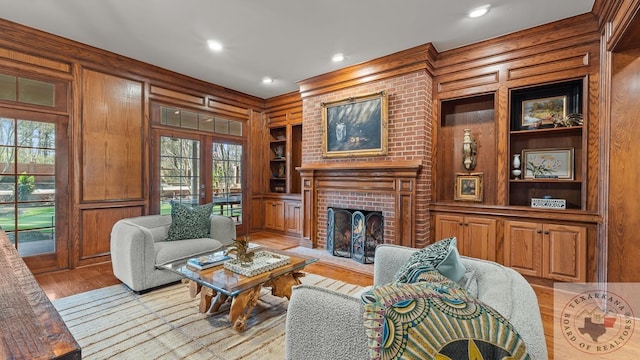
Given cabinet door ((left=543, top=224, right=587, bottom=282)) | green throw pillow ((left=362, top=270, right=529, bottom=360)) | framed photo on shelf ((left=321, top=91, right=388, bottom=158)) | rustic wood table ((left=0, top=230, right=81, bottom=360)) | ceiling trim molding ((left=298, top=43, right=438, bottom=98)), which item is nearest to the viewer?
rustic wood table ((left=0, top=230, right=81, bottom=360))

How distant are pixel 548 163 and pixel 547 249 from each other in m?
0.96

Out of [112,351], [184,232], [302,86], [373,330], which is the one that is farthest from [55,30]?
[373,330]

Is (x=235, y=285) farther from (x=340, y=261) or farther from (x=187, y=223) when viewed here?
(x=340, y=261)

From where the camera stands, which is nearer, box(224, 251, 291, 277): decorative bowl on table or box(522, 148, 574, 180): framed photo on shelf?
box(224, 251, 291, 277): decorative bowl on table

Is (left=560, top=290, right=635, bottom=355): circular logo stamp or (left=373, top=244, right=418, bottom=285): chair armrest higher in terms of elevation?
(left=373, top=244, right=418, bottom=285): chair armrest

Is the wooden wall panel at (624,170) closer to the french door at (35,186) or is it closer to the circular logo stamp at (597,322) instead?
the circular logo stamp at (597,322)

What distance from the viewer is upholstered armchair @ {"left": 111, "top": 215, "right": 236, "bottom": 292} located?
267 centimetres

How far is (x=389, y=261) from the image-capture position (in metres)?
1.90

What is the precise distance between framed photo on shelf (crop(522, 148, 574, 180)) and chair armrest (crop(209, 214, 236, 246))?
3621 mm

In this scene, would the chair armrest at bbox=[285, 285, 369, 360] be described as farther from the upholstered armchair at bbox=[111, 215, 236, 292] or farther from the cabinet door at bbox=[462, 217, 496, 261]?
the cabinet door at bbox=[462, 217, 496, 261]

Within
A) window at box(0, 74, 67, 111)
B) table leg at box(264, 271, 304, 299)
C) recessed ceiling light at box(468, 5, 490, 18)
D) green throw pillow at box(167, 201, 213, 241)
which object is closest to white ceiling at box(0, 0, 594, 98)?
recessed ceiling light at box(468, 5, 490, 18)

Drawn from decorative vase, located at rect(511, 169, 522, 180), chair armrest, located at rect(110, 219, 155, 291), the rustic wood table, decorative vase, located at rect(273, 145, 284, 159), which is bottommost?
chair armrest, located at rect(110, 219, 155, 291)

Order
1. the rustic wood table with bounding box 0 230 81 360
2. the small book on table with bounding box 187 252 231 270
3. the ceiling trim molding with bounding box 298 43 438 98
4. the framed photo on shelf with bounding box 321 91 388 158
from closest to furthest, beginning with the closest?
1. the rustic wood table with bounding box 0 230 81 360
2. the small book on table with bounding box 187 252 231 270
3. the ceiling trim molding with bounding box 298 43 438 98
4. the framed photo on shelf with bounding box 321 91 388 158

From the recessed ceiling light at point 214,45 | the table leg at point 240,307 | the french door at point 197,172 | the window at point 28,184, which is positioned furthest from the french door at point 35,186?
the table leg at point 240,307
